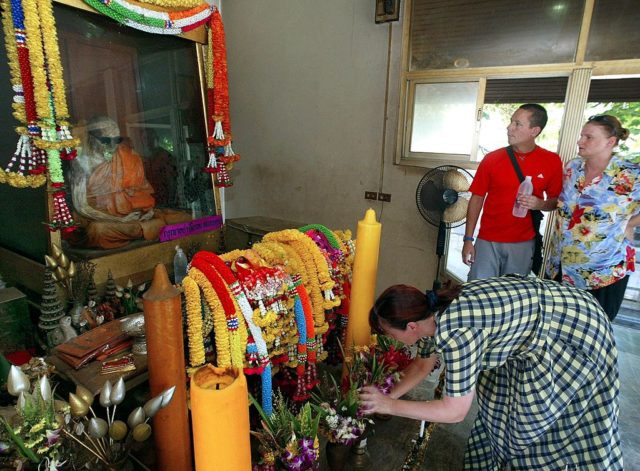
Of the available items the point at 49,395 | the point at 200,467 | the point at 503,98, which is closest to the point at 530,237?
the point at 503,98

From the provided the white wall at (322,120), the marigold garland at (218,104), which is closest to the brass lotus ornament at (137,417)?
the marigold garland at (218,104)

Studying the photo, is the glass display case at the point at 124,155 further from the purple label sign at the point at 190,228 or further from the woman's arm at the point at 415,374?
the woman's arm at the point at 415,374

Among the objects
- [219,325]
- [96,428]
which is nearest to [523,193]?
[219,325]

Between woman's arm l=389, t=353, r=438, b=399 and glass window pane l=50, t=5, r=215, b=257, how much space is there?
240 centimetres

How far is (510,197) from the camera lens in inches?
110

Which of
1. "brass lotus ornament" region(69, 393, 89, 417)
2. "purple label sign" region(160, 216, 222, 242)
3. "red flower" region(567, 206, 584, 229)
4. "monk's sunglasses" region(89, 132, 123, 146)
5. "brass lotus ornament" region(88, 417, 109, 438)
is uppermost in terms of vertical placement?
"monk's sunglasses" region(89, 132, 123, 146)

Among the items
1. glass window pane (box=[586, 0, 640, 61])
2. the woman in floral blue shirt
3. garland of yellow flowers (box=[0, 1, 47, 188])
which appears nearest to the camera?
garland of yellow flowers (box=[0, 1, 47, 188])

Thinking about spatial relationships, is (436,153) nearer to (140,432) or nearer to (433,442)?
(433,442)

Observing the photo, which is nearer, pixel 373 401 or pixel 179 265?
pixel 373 401

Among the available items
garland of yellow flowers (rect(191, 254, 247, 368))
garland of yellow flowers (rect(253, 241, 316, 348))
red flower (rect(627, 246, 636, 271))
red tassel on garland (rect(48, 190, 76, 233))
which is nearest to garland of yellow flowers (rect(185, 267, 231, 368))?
garland of yellow flowers (rect(191, 254, 247, 368))

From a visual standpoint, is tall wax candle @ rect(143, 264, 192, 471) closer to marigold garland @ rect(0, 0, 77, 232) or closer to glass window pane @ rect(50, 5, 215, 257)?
marigold garland @ rect(0, 0, 77, 232)

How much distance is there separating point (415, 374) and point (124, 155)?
9.00 feet

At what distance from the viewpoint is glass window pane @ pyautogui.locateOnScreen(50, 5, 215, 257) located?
2.69 m

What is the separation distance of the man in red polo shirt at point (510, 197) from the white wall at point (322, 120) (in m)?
0.90
